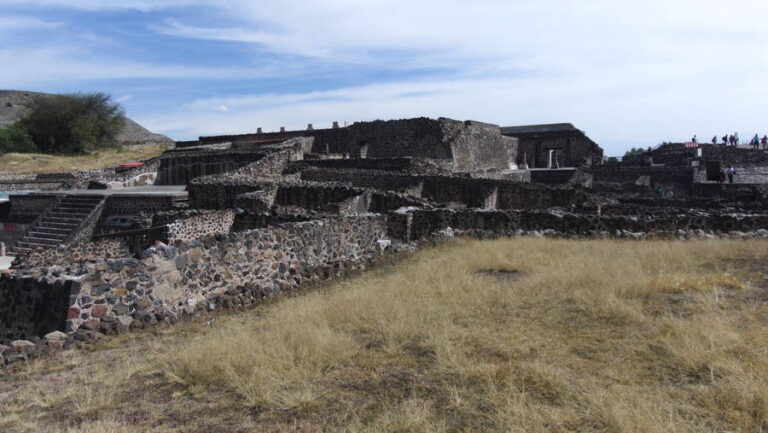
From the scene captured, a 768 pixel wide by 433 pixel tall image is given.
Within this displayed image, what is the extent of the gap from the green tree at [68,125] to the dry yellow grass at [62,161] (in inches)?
109

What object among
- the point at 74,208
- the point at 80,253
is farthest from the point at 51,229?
the point at 80,253

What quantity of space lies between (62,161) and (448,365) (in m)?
52.5

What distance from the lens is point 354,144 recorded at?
32.5 m

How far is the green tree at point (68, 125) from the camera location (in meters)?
55.4

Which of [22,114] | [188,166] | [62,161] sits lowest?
[188,166]

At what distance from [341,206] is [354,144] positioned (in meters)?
16.7

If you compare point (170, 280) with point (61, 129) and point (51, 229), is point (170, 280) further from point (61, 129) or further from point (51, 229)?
point (61, 129)

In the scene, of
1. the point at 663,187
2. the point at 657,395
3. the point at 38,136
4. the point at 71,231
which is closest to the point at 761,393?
the point at 657,395

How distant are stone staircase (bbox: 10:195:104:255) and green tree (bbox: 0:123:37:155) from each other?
3674 centimetres

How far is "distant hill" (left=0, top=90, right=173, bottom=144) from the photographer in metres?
65.1

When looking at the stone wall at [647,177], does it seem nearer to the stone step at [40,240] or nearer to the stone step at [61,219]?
the stone step at [61,219]

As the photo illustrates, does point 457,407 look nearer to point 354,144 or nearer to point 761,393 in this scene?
point 761,393

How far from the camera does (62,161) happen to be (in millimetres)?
48312

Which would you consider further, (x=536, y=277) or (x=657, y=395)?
(x=536, y=277)
